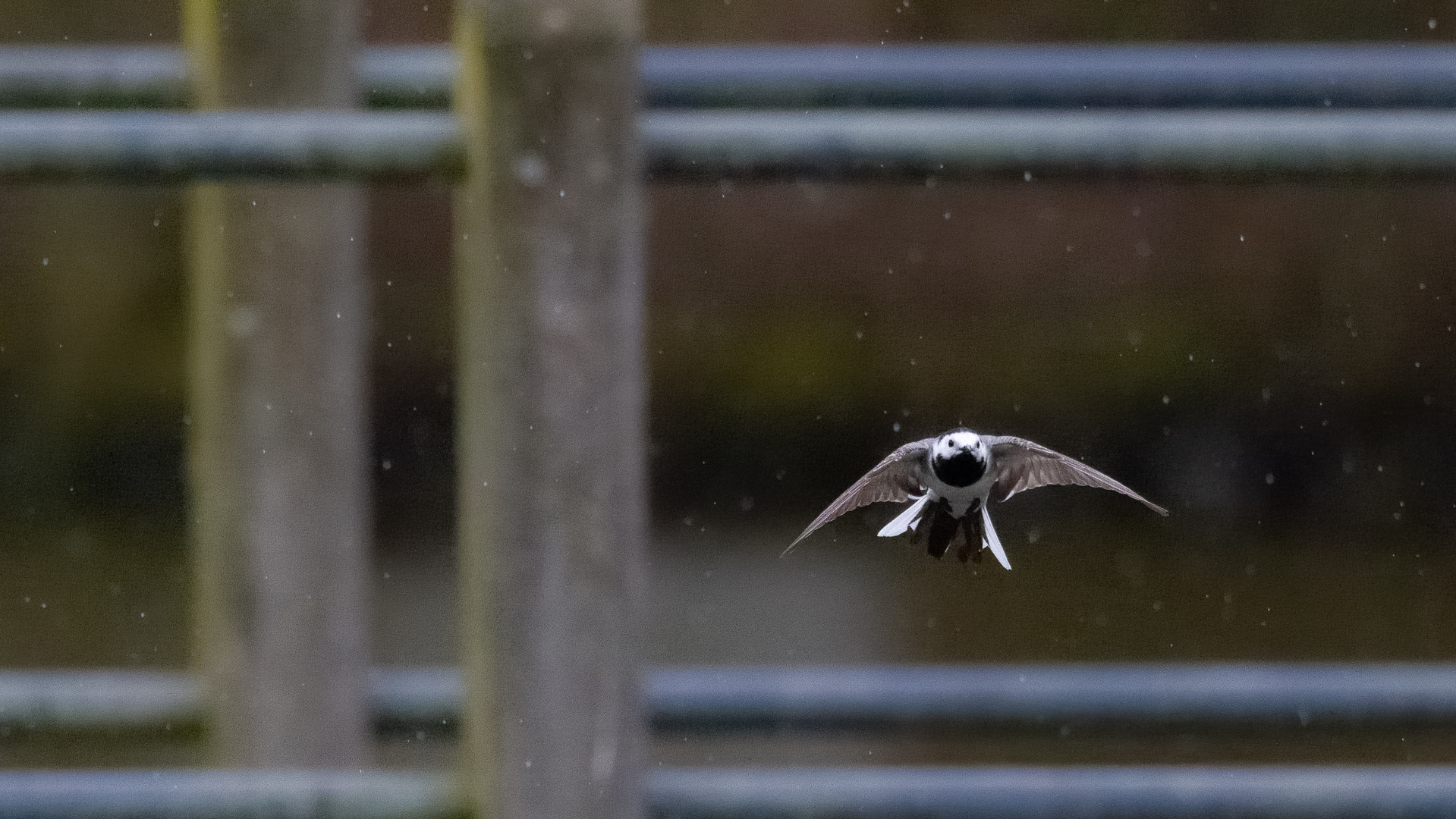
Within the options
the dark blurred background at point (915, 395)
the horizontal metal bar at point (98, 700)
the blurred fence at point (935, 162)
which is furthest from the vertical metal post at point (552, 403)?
the dark blurred background at point (915, 395)

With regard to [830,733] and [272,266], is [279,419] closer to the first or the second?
[272,266]

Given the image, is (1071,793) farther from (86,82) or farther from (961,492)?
(86,82)

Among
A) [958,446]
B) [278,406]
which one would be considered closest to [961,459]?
[958,446]

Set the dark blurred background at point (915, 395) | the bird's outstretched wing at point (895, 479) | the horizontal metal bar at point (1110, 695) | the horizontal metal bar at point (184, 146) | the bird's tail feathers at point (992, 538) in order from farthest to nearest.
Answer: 1. the dark blurred background at point (915, 395)
2. the bird's outstretched wing at point (895, 479)
3. the bird's tail feathers at point (992, 538)
4. the horizontal metal bar at point (1110, 695)
5. the horizontal metal bar at point (184, 146)

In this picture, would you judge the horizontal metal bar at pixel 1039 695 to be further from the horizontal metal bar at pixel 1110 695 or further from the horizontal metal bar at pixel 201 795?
the horizontal metal bar at pixel 201 795

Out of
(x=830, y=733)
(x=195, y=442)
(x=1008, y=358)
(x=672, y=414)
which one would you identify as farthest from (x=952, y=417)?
(x=830, y=733)

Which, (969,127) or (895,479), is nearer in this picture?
(969,127)

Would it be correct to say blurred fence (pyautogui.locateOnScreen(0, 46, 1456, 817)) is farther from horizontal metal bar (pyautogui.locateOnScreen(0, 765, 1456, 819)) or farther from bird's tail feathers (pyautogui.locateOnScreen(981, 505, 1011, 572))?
bird's tail feathers (pyautogui.locateOnScreen(981, 505, 1011, 572))
